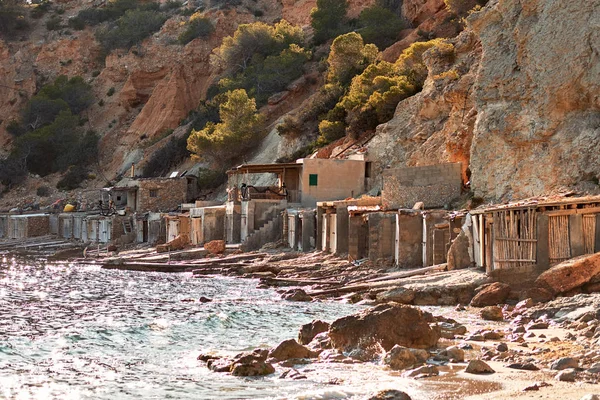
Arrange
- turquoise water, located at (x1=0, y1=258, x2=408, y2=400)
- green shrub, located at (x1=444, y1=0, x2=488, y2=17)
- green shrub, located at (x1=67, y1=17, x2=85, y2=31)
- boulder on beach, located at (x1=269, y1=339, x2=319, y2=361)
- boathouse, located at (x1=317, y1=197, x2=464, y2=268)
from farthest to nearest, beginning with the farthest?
green shrub, located at (x1=67, y1=17, x2=85, y2=31)
green shrub, located at (x1=444, y1=0, x2=488, y2=17)
boathouse, located at (x1=317, y1=197, x2=464, y2=268)
boulder on beach, located at (x1=269, y1=339, x2=319, y2=361)
turquoise water, located at (x1=0, y1=258, x2=408, y2=400)

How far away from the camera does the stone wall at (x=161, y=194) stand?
55781 millimetres

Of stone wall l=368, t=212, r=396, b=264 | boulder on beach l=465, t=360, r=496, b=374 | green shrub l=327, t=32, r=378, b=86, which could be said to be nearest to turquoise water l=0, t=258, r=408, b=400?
boulder on beach l=465, t=360, r=496, b=374

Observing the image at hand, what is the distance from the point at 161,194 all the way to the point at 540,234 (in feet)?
129

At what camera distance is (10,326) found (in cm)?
2031

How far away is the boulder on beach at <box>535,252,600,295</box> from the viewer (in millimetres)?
18578

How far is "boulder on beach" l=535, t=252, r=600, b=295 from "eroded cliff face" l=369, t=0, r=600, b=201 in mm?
6289

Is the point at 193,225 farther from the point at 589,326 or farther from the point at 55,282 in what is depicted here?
the point at 589,326

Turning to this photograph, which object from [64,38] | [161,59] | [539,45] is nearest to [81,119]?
[161,59]

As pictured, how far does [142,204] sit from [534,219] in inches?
1538

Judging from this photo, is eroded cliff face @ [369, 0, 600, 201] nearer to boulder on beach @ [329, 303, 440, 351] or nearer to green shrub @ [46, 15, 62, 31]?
boulder on beach @ [329, 303, 440, 351]

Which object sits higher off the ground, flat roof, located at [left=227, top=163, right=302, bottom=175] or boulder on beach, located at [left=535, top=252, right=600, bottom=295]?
flat roof, located at [left=227, top=163, right=302, bottom=175]

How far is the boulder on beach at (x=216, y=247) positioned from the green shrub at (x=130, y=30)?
→ 54.6 metres

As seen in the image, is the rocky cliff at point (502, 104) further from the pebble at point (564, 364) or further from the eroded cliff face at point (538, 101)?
the pebble at point (564, 364)

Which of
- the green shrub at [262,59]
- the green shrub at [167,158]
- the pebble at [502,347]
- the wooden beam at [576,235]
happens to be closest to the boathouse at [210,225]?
the green shrub at [167,158]
